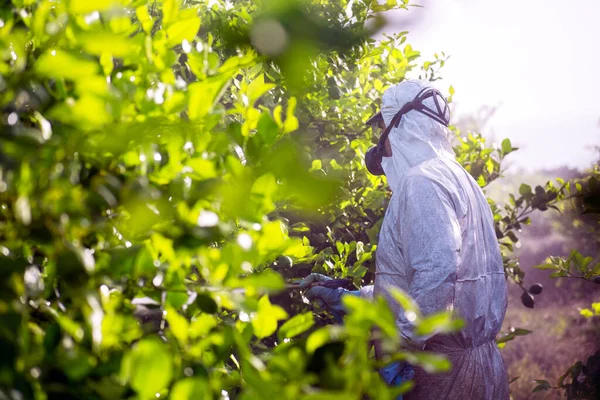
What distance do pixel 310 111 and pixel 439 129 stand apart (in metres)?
0.76

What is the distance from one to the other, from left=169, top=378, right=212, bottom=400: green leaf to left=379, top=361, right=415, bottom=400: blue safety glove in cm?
149

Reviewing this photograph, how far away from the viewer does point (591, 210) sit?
2318 mm

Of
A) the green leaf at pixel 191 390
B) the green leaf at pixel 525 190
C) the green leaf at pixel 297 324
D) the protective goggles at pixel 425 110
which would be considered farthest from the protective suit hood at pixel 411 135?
the green leaf at pixel 191 390

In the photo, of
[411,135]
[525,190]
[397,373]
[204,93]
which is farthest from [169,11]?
[525,190]

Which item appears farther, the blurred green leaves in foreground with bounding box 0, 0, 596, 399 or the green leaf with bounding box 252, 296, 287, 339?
the green leaf with bounding box 252, 296, 287, 339

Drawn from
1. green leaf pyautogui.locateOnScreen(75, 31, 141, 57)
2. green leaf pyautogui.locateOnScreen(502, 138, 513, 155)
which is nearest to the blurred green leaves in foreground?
green leaf pyautogui.locateOnScreen(75, 31, 141, 57)

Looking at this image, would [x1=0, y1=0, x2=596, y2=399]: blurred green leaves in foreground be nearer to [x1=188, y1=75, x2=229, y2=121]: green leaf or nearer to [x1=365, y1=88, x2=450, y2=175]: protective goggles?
[x1=188, y1=75, x2=229, y2=121]: green leaf

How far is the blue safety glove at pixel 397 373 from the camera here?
185 centimetres

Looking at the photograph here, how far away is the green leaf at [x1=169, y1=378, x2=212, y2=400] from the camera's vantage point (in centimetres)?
43

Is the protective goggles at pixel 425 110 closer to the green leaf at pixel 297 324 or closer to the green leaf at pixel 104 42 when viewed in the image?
the green leaf at pixel 297 324

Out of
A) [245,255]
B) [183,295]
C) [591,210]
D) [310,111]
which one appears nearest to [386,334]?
[245,255]

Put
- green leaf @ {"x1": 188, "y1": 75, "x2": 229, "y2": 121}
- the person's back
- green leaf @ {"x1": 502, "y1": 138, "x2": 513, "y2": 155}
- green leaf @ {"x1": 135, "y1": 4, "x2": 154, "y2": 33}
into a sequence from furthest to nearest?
green leaf @ {"x1": 502, "y1": 138, "x2": 513, "y2": 155}, the person's back, green leaf @ {"x1": 135, "y1": 4, "x2": 154, "y2": 33}, green leaf @ {"x1": 188, "y1": 75, "x2": 229, "y2": 121}

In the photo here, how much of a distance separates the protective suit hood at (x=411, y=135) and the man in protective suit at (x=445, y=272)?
2cm

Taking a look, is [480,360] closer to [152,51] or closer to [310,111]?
[310,111]
